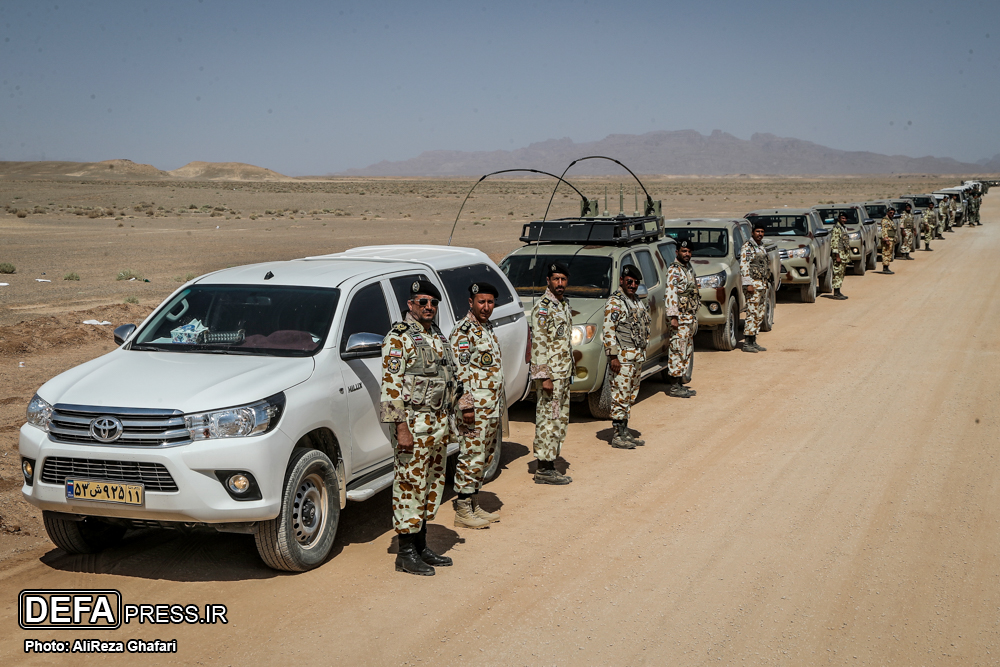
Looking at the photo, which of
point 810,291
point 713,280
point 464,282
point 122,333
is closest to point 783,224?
point 810,291

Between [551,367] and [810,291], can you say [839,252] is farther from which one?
[551,367]

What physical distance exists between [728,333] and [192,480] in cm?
1047

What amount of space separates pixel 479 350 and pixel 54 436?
2.62 m

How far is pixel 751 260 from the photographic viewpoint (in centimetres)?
1401

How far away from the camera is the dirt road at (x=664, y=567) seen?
468 centimetres

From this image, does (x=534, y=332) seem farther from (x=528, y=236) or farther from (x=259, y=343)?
(x=528, y=236)

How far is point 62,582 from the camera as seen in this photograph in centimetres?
548

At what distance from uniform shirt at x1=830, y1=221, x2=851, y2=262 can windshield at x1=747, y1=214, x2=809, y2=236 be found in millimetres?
1009

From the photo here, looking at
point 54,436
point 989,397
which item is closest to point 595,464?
point 54,436

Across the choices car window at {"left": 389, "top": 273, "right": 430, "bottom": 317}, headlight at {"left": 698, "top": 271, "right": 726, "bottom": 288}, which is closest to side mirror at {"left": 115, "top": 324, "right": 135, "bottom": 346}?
car window at {"left": 389, "top": 273, "right": 430, "bottom": 317}

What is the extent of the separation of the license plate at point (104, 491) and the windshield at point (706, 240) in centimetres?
1124

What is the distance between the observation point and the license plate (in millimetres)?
5008

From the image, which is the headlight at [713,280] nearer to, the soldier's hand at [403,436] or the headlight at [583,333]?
the headlight at [583,333]

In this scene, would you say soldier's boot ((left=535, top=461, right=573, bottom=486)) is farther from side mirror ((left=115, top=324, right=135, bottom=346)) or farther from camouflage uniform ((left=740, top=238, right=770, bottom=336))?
camouflage uniform ((left=740, top=238, right=770, bottom=336))
